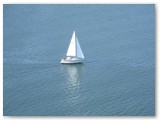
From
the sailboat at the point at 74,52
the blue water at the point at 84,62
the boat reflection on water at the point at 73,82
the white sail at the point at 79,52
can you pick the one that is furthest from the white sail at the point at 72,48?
the boat reflection on water at the point at 73,82

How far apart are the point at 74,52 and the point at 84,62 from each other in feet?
5.83

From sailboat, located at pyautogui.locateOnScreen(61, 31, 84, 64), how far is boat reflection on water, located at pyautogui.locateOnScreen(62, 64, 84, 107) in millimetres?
762

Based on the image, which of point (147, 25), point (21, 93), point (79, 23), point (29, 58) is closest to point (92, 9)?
point (79, 23)

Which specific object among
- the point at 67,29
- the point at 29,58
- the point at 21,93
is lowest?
the point at 21,93

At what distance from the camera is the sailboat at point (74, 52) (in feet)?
194

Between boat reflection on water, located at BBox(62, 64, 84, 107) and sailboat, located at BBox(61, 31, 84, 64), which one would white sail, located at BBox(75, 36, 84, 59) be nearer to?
sailboat, located at BBox(61, 31, 84, 64)

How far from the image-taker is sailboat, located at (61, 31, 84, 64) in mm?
59156

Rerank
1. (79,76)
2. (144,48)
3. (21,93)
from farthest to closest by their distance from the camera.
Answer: (144,48) → (79,76) → (21,93)

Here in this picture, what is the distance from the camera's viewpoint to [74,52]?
59.6 metres

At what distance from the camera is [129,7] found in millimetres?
69438

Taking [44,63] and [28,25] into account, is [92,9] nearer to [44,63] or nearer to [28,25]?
[28,25]

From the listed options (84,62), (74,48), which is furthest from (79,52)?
(84,62)

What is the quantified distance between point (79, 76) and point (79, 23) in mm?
12534

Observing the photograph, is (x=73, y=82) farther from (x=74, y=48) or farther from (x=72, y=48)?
(x=72, y=48)
